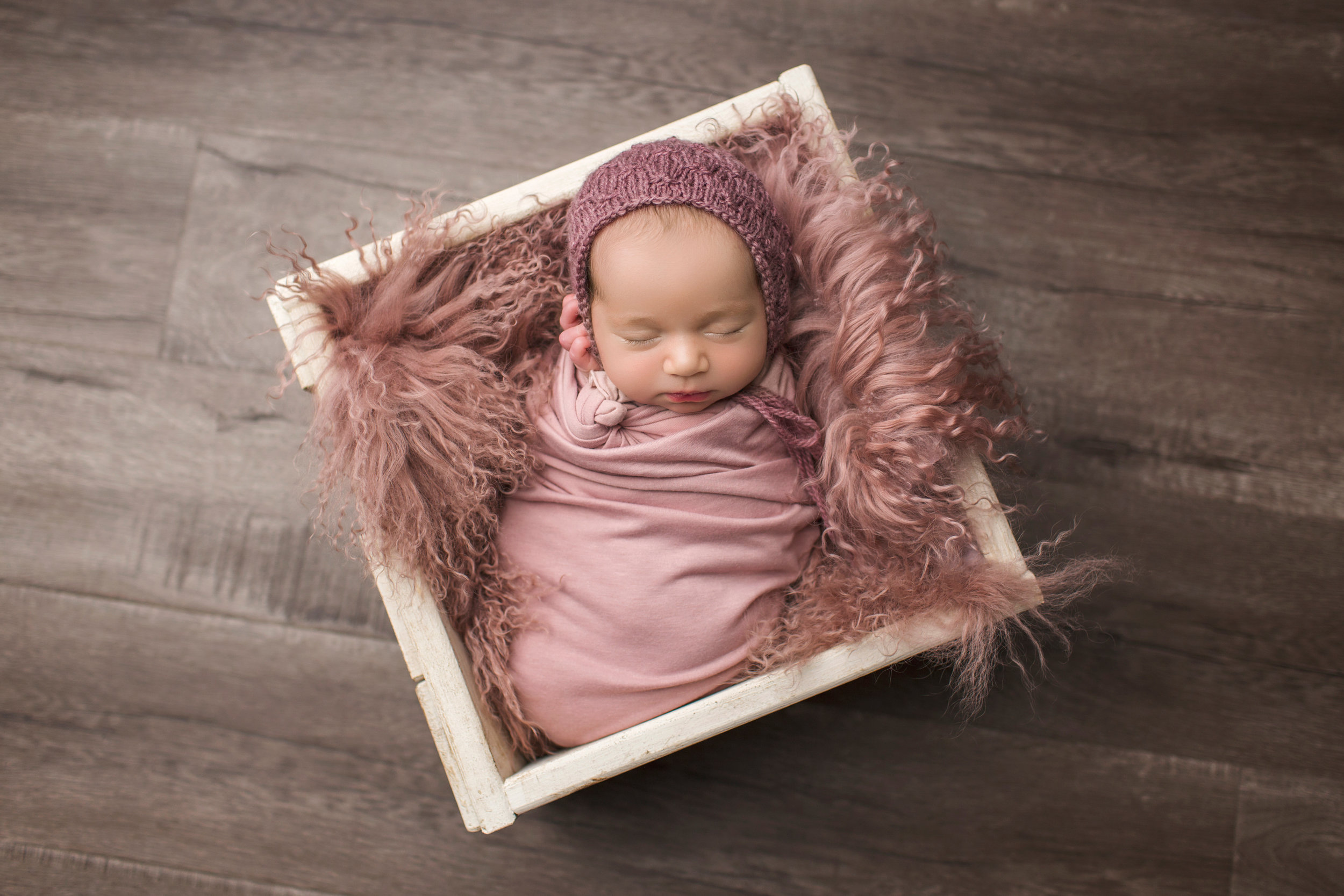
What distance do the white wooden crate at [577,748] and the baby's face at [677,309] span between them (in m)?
0.26

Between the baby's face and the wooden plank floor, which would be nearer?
the baby's face

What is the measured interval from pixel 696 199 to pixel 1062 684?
2.77 feet

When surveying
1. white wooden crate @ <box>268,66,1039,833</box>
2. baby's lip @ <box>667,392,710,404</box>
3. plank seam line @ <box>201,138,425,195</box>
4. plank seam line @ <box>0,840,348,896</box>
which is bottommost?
plank seam line @ <box>0,840,348,896</box>

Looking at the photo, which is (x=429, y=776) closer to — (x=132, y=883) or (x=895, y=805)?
(x=132, y=883)

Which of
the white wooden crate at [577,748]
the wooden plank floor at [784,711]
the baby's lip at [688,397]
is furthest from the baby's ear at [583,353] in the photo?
the wooden plank floor at [784,711]

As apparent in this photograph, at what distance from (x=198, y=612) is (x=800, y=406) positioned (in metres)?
0.89

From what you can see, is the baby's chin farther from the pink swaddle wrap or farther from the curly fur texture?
the curly fur texture

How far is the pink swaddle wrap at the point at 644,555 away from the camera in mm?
839

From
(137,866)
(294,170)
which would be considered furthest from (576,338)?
(137,866)

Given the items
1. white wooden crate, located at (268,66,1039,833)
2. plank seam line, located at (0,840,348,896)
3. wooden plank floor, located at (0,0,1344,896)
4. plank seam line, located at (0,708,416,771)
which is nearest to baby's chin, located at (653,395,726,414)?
white wooden crate, located at (268,66,1039,833)

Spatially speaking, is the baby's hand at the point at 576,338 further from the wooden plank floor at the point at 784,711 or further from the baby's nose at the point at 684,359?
the wooden plank floor at the point at 784,711

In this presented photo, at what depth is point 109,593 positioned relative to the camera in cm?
109

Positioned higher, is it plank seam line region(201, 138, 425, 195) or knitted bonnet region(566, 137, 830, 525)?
knitted bonnet region(566, 137, 830, 525)

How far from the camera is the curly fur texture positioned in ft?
2.53
